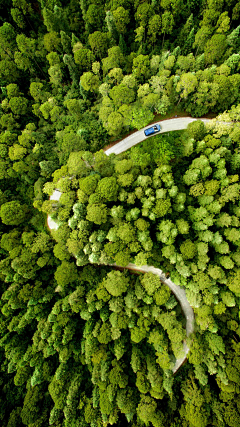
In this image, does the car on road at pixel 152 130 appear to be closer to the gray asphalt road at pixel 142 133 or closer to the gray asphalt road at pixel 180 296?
the gray asphalt road at pixel 142 133

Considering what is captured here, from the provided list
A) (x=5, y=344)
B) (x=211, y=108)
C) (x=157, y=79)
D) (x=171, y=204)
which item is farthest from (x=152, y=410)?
(x=157, y=79)

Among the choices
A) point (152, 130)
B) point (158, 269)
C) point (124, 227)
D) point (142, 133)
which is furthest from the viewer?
point (142, 133)

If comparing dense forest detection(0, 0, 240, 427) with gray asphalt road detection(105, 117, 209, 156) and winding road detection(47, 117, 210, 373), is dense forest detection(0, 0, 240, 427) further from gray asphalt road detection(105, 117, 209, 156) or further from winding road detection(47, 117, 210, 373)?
gray asphalt road detection(105, 117, 209, 156)

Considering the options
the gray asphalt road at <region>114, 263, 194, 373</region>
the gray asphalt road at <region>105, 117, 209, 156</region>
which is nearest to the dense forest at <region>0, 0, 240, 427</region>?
the gray asphalt road at <region>114, 263, 194, 373</region>

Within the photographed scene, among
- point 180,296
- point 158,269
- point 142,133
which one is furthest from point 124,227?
point 142,133

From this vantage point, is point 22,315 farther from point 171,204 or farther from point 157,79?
point 157,79

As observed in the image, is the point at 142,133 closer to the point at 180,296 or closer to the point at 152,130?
the point at 152,130
